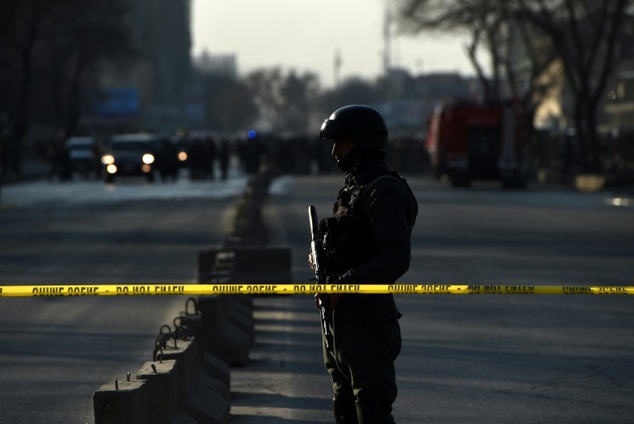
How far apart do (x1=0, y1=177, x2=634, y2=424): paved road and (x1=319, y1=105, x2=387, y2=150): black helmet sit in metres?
3.25

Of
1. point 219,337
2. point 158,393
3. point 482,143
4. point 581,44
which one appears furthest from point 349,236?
point 581,44

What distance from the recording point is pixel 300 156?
7512cm

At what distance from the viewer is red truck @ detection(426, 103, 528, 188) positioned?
170 ft

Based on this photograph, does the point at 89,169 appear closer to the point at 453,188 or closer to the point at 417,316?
the point at 453,188

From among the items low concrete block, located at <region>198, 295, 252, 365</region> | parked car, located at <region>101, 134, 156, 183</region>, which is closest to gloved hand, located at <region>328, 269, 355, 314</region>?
low concrete block, located at <region>198, 295, 252, 365</region>

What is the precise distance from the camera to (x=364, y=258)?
21.8 feet

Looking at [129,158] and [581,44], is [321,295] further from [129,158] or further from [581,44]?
[581,44]

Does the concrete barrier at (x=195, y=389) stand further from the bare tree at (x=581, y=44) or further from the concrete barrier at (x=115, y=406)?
the bare tree at (x=581, y=44)

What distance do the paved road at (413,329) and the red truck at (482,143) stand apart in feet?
67.3

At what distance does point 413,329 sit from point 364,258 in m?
7.71

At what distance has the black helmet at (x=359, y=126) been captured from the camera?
6676mm

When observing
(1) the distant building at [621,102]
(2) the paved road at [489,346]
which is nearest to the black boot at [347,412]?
(2) the paved road at [489,346]

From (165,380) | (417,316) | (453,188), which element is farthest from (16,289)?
(453,188)

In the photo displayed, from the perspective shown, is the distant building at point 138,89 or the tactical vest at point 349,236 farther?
the distant building at point 138,89
